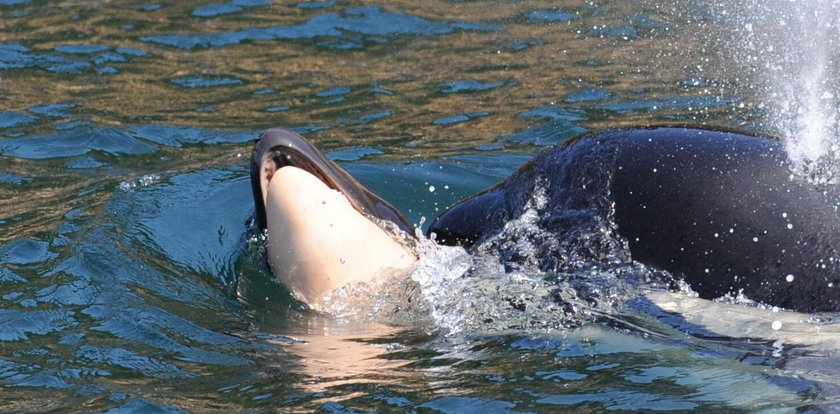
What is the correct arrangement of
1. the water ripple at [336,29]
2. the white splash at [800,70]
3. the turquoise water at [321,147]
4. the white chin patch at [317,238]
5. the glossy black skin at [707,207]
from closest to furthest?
1. the turquoise water at [321,147]
2. the glossy black skin at [707,207]
3. the white splash at [800,70]
4. the white chin patch at [317,238]
5. the water ripple at [336,29]

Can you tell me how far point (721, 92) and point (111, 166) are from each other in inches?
170

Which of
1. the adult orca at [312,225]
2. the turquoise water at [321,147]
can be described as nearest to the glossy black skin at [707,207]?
the turquoise water at [321,147]

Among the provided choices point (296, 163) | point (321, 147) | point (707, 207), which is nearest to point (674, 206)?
point (707, 207)

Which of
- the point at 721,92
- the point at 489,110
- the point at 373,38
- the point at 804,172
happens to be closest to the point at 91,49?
the point at 373,38

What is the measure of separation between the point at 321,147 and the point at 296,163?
9.93 feet

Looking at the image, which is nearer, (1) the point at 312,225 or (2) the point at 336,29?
(1) the point at 312,225

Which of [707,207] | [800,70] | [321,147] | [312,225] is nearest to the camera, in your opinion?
[707,207]

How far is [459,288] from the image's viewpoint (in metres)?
5.33

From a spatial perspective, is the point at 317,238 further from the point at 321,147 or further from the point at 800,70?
the point at 800,70

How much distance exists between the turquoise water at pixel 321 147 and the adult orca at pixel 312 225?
0.18 m

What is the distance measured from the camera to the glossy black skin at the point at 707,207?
4828 millimetres

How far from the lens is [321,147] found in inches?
328

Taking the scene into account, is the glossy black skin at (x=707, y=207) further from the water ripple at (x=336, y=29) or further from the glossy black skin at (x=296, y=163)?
the water ripple at (x=336, y=29)

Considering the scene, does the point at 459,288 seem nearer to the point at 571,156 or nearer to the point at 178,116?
the point at 571,156
